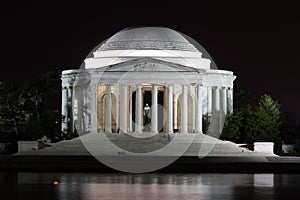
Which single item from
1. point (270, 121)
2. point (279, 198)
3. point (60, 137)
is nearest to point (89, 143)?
point (60, 137)

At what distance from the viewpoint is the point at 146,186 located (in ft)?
165

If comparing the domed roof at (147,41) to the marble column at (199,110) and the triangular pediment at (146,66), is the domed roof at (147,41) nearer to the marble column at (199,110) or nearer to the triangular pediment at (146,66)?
the triangular pediment at (146,66)

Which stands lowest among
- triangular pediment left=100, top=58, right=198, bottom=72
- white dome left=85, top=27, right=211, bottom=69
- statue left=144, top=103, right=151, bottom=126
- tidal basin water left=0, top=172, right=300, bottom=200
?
tidal basin water left=0, top=172, right=300, bottom=200

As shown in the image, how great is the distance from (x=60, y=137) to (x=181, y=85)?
19.4 metres

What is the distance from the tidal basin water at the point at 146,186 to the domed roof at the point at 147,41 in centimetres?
7077

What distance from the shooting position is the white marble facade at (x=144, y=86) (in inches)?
4857

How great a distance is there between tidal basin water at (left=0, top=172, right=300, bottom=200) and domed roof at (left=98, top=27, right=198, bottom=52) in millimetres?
70766

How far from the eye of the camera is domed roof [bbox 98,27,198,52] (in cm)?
13288

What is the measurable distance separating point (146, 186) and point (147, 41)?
8430 centimetres

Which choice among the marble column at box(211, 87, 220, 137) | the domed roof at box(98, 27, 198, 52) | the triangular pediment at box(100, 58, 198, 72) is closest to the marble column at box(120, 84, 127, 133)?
the triangular pediment at box(100, 58, 198, 72)

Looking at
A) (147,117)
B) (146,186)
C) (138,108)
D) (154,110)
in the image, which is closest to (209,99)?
(147,117)

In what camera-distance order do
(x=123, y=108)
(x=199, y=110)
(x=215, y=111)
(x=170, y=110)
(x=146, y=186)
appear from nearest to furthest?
(x=146, y=186), (x=123, y=108), (x=170, y=110), (x=199, y=110), (x=215, y=111)

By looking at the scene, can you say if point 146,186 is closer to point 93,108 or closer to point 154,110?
point 154,110

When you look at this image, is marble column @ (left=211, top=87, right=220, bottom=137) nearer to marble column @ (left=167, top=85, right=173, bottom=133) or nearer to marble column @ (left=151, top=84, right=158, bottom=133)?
marble column @ (left=167, top=85, right=173, bottom=133)
